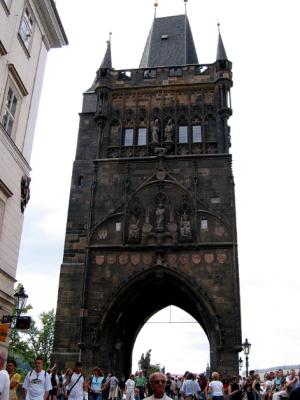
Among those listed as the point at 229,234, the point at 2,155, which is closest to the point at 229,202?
the point at 229,234

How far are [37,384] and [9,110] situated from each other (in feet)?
21.2

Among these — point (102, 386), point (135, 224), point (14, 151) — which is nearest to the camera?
point (102, 386)

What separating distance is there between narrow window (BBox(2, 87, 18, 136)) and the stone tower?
29.4ft

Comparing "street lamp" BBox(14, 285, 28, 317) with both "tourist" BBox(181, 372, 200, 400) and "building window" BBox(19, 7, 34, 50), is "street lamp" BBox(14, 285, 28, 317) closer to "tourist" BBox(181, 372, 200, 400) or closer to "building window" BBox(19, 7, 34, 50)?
"tourist" BBox(181, 372, 200, 400)

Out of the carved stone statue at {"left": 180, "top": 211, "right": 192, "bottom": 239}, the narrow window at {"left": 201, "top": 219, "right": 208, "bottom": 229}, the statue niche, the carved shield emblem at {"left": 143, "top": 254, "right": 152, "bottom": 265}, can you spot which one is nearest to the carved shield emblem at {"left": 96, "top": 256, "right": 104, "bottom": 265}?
the statue niche

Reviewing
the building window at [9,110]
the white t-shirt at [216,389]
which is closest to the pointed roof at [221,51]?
the building window at [9,110]

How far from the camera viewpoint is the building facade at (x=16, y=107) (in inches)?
385

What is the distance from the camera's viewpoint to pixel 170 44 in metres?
26.0

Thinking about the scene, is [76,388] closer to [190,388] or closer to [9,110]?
[190,388]

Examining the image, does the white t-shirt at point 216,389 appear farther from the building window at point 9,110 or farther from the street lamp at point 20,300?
the building window at point 9,110

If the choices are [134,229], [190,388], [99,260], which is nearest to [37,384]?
[190,388]

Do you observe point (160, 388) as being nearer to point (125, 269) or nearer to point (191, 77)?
point (125, 269)

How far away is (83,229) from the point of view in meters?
19.4

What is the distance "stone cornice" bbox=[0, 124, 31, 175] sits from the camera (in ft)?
31.7
